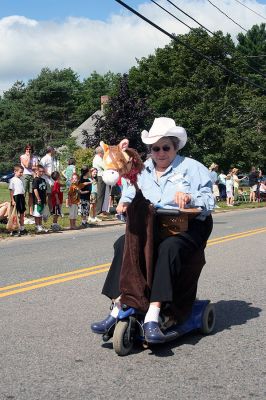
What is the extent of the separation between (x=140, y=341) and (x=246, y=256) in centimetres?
580

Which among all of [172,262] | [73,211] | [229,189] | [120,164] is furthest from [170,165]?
[229,189]

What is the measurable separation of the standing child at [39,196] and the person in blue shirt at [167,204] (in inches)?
369

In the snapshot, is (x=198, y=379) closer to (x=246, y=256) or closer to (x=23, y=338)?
(x=23, y=338)

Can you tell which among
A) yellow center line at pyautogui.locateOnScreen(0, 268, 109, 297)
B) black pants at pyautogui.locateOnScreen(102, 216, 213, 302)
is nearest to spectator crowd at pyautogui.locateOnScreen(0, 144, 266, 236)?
yellow center line at pyautogui.locateOnScreen(0, 268, 109, 297)

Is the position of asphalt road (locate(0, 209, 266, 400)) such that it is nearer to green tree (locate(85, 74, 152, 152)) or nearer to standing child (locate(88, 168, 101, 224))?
standing child (locate(88, 168, 101, 224))

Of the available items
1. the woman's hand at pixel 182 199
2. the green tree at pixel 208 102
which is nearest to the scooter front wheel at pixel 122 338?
the woman's hand at pixel 182 199

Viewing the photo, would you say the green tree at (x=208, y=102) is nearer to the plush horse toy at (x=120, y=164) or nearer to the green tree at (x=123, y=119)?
the green tree at (x=123, y=119)

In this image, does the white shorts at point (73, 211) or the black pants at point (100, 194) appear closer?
the white shorts at point (73, 211)

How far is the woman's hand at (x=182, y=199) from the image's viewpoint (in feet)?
16.4

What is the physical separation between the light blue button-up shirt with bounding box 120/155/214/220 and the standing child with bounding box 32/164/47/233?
9393mm

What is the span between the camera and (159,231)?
5148 mm

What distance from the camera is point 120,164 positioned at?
192 inches

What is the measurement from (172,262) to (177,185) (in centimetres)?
72

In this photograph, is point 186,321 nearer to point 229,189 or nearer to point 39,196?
point 39,196
